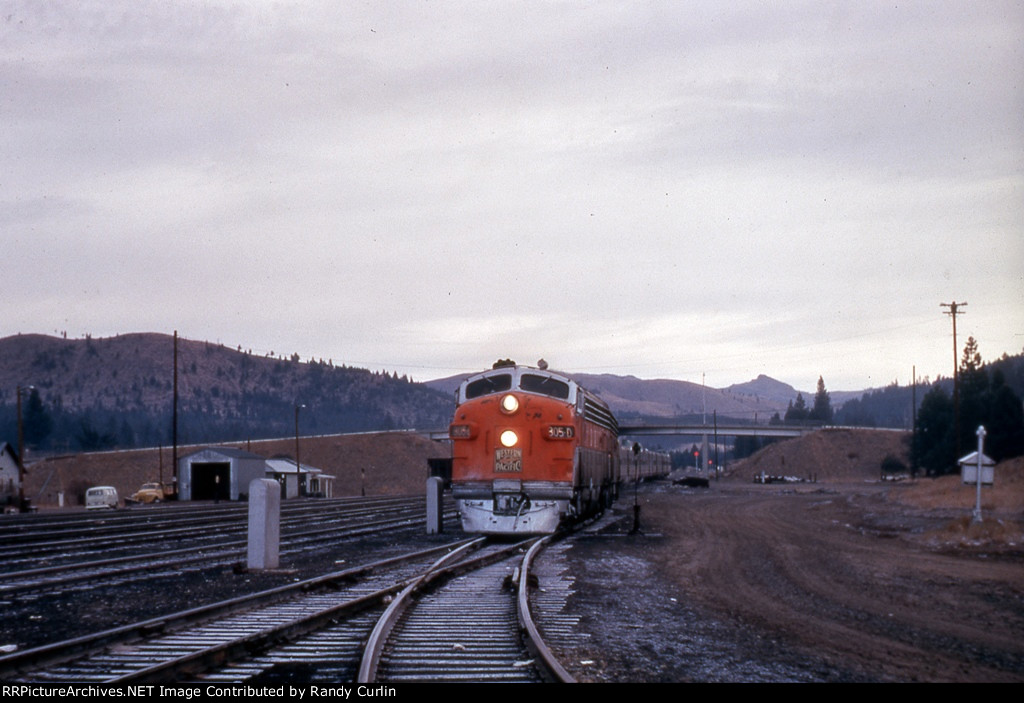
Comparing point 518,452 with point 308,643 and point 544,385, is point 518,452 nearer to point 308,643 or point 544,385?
point 544,385

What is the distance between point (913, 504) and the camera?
44.2m

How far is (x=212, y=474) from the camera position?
2714 inches

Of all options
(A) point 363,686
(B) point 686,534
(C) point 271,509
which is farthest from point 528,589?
(B) point 686,534

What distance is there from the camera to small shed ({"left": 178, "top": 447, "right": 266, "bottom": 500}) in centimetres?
6856

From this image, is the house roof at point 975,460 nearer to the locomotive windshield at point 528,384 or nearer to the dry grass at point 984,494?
the dry grass at point 984,494

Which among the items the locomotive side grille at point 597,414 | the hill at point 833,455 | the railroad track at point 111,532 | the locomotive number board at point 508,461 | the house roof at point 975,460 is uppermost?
the locomotive side grille at point 597,414

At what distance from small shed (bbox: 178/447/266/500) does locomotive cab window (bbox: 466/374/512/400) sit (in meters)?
47.9

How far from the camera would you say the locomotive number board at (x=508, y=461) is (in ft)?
74.8

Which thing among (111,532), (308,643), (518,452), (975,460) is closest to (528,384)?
(518,452)

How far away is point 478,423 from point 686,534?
8.10 m

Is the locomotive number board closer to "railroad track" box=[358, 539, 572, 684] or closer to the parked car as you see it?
"railroad track" box=[358, 539, 572, 684]

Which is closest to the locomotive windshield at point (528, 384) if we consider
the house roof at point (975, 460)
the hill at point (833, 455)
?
the house roof at point (975, 460)

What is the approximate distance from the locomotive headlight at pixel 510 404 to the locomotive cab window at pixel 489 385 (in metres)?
0.45

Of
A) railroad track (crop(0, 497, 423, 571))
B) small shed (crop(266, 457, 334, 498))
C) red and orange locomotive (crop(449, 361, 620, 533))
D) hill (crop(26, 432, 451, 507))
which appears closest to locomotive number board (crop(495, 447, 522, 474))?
red and orange locomotive (crop(449, 361, 620, 533))
